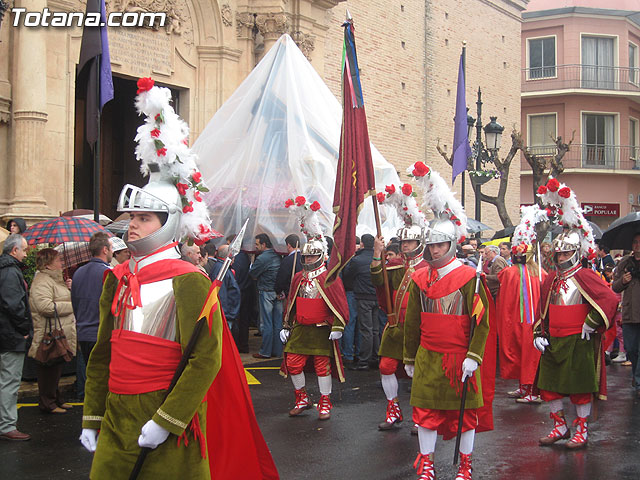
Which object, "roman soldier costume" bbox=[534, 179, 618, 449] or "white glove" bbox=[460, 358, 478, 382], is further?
"roman soldier costume" bbox=[534, 179, 618, 449]

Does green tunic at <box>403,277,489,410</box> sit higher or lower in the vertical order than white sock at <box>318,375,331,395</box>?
higher

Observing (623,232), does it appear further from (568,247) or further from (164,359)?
(164,359)

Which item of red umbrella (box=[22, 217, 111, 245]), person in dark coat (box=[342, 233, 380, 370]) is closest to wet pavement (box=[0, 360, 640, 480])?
red umbrella (box=[22, 217, 111, 245])

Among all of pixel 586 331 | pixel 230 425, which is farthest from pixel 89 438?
pixel 586 331

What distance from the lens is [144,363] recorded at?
146 inches

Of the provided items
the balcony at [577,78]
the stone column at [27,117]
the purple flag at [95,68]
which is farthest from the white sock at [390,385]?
the balcony at [577,78]

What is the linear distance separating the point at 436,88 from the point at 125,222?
15599 mm

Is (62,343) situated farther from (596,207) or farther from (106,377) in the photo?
(596,207)

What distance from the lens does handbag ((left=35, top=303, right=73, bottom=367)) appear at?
769 centimetres

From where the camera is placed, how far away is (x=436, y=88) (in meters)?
24.0

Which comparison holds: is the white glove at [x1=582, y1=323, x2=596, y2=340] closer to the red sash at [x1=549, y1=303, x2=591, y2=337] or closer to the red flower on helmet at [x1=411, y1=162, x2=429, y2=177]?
the red sash at [x1=549, y1=303, x2=591, y2=337]

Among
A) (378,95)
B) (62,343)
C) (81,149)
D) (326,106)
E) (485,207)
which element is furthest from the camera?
(485,207)

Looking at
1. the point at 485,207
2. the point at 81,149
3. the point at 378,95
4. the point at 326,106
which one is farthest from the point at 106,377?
the point at 485,207

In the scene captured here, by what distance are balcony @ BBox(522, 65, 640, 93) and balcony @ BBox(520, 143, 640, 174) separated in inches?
113
